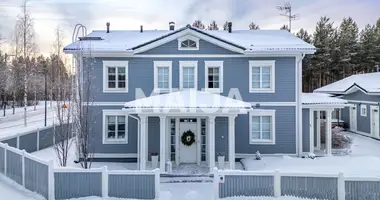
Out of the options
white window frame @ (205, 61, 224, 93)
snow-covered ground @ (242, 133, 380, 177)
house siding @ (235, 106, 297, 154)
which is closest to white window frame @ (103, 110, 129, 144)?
white window frame @ (205, 61, 224, 93)

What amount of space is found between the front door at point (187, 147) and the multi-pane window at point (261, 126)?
9.13ft

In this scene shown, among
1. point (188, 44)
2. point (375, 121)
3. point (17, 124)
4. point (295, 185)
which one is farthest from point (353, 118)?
point (17, 124)

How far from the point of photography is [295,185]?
805 centimetres

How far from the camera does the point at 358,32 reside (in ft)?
141

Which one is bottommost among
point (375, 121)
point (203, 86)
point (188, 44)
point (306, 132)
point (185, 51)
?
point (306, 132)

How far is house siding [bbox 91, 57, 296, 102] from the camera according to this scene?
14.0 m

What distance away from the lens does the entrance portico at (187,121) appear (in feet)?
38.4

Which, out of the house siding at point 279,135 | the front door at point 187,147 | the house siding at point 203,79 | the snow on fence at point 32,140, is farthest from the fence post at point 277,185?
the snow on fence at point 32,140

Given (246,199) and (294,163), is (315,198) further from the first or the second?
(294,163)

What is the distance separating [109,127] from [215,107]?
5.56 m

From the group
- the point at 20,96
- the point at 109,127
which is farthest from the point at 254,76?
the point at 20,96

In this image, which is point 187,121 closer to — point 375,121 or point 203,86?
point 203,86

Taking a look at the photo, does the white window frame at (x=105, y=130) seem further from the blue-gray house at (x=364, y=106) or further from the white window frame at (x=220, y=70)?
the blue-gray house at (x=364, y=106)

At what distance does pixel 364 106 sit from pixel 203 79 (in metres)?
14.0
